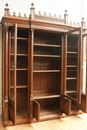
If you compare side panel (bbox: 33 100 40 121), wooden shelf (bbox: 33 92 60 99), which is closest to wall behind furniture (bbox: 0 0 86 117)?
wooden shelf (bbox: 33 92 60 99)

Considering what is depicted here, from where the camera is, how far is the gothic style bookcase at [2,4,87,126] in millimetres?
2779

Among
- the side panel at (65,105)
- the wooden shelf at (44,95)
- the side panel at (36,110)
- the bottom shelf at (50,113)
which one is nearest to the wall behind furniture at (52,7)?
the wooden shelf at (44,95)

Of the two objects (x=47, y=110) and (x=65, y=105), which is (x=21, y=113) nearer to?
(x=47, y=110)

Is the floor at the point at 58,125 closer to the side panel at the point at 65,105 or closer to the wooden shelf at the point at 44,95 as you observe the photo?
the side panel at the point at 65,105

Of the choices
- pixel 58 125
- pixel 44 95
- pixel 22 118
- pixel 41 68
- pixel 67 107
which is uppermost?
pixel 41 68

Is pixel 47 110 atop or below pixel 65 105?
below

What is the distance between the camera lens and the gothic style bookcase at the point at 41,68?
2779 mm

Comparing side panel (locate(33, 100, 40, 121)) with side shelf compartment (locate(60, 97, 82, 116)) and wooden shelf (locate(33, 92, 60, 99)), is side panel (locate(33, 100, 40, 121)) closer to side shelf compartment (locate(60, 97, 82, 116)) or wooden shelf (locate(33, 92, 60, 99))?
wooden shelf (locate(33, 92, 60, 99))

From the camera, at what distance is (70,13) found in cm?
382

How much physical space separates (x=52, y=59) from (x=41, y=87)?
76cm

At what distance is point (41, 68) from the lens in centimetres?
346

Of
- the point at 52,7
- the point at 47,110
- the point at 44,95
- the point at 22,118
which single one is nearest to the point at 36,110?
the point at 22,118

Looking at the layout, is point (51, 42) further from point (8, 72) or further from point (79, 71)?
point (8, 72)

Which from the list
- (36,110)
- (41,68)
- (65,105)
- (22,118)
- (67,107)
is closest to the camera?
(36,110)
